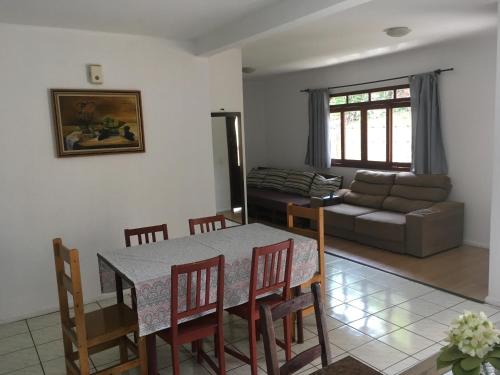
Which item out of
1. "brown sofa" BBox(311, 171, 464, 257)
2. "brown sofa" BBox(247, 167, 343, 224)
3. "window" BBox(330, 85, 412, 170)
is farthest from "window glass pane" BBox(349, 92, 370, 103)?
"brown sofa" BBox(247, 167, 343, 224)

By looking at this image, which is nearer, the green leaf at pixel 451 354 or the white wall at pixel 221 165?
the green leaf at pixel 451 354

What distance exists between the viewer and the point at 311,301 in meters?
1.79

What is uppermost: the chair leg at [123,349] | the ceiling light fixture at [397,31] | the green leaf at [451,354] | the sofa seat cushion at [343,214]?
the ceiling light fixture at [397,31]

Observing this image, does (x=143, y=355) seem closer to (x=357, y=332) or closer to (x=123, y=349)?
(x=123, y=349)

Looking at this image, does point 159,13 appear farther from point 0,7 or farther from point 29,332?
point 29,332

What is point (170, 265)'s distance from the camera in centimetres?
256

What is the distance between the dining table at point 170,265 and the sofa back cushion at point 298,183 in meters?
3.43

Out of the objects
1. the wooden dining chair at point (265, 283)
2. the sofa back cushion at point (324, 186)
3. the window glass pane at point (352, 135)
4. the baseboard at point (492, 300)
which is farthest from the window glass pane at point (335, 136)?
the wooden dining chair at point (265, 283)

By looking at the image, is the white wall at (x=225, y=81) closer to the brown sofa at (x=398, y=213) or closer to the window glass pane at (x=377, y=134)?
the brown sofa at (x=398, y=213)

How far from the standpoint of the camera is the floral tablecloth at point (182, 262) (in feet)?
7.63

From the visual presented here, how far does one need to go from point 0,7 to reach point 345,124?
198 inches

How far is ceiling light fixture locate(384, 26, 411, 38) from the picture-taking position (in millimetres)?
4160

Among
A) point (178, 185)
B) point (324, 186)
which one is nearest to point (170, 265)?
point (178, 185)

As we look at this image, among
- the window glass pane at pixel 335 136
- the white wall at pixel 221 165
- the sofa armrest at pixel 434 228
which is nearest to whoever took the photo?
the sofa armrest at pixel 434 228
